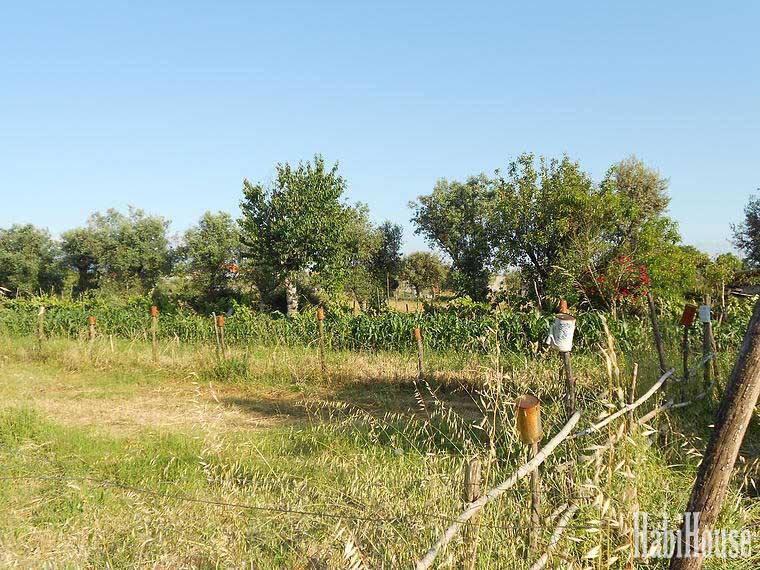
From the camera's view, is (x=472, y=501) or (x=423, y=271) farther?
(x=423, y=271)

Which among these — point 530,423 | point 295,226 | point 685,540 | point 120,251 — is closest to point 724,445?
point 685,540

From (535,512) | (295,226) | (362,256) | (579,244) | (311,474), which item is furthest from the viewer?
(362,256)

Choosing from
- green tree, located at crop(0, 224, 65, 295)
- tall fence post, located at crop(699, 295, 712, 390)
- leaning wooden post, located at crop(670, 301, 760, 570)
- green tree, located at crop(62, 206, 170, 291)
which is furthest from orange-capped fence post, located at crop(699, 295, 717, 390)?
green tree, located at crop(0, 224, 65, 295)

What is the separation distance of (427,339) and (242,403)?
16.8 ft

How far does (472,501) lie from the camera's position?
2.15m

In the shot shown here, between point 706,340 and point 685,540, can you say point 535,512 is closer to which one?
point 685,540

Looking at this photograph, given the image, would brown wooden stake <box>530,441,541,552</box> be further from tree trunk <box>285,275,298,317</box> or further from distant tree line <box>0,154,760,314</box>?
tree trunk <box>285,275,298,317</box>

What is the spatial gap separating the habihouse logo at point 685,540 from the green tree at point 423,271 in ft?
86.5

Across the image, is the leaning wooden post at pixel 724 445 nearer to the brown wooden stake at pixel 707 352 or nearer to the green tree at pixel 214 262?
the brown wooden stake at pixel 707 352

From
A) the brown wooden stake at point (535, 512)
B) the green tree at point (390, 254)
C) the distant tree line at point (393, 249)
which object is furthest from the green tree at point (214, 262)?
the brown wooden stake at point (535, 512)

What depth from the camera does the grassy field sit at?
2.49m

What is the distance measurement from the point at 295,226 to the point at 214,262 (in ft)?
21.0

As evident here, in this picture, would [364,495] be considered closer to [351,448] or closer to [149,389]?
[351,448]

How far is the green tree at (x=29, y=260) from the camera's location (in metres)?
30.0
